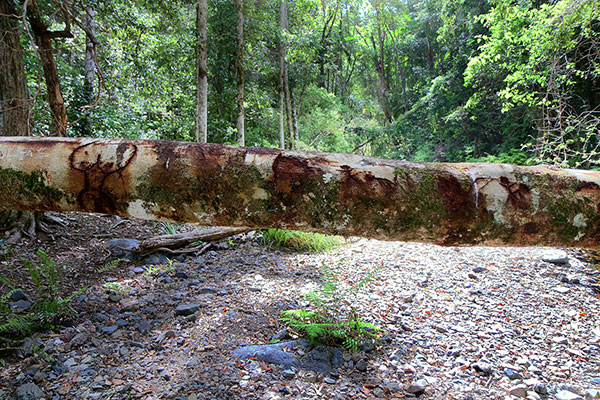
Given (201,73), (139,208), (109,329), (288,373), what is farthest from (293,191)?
(201,73)

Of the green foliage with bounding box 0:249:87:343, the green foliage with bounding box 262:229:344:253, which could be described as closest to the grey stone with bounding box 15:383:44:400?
the green foliage with bounding box 0:249:87:343

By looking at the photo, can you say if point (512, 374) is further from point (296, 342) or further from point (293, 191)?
point (293, 191)

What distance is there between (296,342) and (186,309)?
43.2 inches

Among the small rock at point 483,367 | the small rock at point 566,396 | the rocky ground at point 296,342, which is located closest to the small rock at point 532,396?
the rocky ground at point 296,342

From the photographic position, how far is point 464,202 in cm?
120

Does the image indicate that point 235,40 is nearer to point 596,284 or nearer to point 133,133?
point 133,133

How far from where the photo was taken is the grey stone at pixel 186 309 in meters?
2.97

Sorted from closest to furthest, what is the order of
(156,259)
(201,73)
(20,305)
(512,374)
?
1. (512,374)
2. (20,305)
3. (156,259)
4. (201,73)

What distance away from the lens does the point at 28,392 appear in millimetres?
1887

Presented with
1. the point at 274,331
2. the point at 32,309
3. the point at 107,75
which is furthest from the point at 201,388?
the point at 107,75

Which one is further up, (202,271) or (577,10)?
Result: (577,10)

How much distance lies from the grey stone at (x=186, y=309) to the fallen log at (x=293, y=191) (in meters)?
1.99

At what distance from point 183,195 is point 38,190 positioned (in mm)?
551

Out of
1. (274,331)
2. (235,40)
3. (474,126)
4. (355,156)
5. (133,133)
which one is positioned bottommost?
(274,331)
